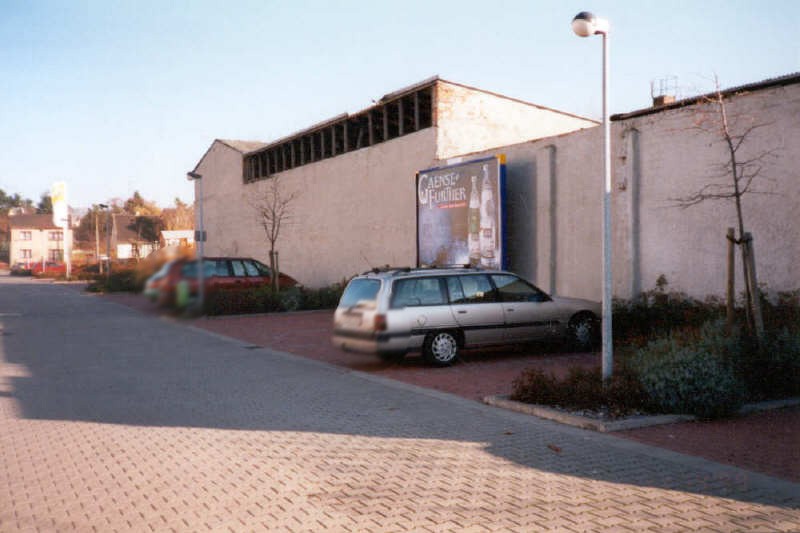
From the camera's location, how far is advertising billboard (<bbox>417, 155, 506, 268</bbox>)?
19.1m

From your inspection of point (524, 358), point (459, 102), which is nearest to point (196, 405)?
point (524, 358)

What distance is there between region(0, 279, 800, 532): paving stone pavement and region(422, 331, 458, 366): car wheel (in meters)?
1.06

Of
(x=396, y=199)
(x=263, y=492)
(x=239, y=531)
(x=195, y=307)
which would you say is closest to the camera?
(x=195, y=307)

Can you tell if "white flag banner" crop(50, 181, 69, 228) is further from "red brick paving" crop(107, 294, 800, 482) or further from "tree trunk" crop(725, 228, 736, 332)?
"tree trunk" crop(725, 228, 736, 332)

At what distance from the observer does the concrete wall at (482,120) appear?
23.8 meters

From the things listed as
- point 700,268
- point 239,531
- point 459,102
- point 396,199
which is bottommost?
point 239,531

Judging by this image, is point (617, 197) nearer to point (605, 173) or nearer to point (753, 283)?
point (753, 283)

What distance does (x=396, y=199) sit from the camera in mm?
26219

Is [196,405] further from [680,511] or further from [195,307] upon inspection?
[195,307]

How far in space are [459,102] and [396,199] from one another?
4247 millimetres

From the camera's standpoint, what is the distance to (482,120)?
24750mm

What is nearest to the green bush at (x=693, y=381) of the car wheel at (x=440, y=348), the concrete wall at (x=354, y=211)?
the car wheel at (x=440, y=348)

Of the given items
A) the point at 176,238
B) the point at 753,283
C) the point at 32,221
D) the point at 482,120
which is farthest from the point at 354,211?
the point at 176,238

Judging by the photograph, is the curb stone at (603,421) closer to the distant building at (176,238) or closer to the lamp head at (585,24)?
the lamp head at (585,24)
